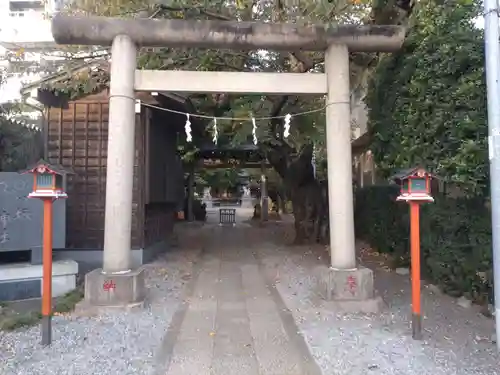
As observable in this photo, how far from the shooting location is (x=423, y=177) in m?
5.32

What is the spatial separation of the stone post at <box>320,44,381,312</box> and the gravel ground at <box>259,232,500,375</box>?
Result: 48 centimetres

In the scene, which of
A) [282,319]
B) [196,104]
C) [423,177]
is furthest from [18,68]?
[423,177]

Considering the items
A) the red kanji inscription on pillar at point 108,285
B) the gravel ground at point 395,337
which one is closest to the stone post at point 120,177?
the red kanji inscription on pillar at point 108,285

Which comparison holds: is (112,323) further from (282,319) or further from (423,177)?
(423,177)

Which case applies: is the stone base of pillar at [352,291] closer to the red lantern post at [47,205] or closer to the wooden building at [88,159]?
the red lantern post at [47,205]

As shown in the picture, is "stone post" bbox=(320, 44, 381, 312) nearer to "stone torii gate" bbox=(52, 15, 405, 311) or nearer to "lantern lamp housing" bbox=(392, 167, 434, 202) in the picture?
"stone torii gate" bbox=(52, 15, 405, 311)

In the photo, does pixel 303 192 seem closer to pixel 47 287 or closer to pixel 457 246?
pixel 457 246

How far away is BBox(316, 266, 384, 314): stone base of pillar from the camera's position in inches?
255

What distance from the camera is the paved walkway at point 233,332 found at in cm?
455

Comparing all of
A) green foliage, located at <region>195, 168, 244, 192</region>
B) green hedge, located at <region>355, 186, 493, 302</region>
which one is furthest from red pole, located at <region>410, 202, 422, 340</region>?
green foliage, located at <region>195, 168, 244, 192</region>

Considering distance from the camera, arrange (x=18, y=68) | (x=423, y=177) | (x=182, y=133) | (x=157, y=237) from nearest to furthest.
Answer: (x=423, y=177) < (x=18, y=68) < (x=157, y=237) < (x=182, y=133)

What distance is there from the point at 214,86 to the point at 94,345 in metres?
4.24

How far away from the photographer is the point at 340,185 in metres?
6.90

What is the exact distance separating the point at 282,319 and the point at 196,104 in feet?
25.6
